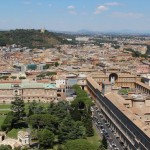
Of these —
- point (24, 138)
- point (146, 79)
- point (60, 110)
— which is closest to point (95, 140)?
point (24, 138)

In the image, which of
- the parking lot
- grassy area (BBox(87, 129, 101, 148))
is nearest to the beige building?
the parking lot

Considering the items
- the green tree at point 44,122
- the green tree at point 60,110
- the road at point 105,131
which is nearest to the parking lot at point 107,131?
the road at point 105,131

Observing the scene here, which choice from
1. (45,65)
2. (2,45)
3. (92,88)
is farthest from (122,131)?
(2,45)

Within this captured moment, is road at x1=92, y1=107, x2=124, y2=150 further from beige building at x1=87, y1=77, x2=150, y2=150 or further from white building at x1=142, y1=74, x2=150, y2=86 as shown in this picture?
white building at x1=142, y1=74, x2=150, y2=86

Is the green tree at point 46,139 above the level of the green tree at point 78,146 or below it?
below

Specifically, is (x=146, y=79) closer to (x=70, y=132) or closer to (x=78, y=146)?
(x=70, y=132)

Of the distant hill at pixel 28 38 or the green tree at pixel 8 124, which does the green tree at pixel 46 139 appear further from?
the distant hill at pixel 28 38
